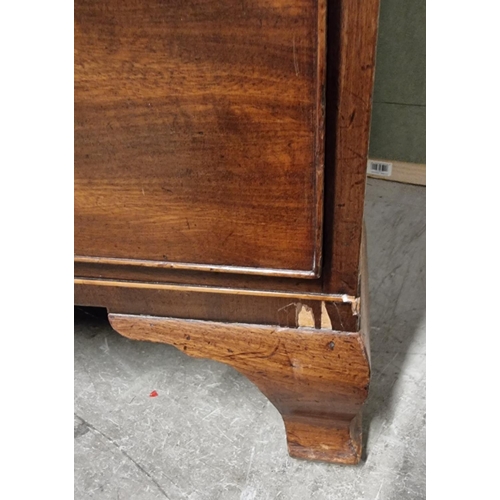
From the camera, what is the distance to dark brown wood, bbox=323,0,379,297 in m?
0.48

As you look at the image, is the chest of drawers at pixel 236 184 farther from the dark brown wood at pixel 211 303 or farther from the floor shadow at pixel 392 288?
the floor shadow at pixel 392 288

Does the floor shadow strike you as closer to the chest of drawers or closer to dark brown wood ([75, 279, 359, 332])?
the chest of drawers

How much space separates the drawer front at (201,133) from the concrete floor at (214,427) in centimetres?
28

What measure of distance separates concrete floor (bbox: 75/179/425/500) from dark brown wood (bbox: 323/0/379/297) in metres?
→ 0.27

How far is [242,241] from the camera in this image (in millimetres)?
600

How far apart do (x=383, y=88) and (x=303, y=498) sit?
971 mm

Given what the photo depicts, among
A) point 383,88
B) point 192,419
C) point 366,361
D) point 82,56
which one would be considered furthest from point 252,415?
point 383,88

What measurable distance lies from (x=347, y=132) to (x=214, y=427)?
0.46 metres

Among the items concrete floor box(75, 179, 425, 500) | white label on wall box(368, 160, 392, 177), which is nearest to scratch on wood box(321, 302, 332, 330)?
concrete floor box(75, 179, 425, 500)

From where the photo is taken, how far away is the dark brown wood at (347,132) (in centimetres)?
48

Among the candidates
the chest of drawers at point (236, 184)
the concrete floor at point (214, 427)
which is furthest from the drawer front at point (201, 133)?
the concrete floor at point (214, 427)

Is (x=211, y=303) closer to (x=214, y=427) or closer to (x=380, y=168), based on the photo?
(x=214, y=427)

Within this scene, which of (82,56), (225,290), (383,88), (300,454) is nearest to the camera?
(82,56)

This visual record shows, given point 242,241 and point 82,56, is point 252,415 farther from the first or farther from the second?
point 82,56
